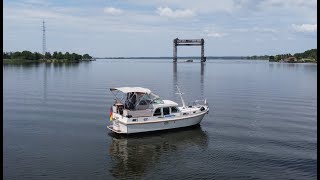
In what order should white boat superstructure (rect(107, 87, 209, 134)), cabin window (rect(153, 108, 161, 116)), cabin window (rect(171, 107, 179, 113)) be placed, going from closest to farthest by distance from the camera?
white boat superstructure (rect(107, 87, 209, 134)) → cabin window (rect(153, 108, 161, 116)) → cabin window (rect(171, 107, 179, 113))

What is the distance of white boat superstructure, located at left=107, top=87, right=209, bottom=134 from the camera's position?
3650cm

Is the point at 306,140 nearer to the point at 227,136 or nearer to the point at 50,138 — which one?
the point at 227,136

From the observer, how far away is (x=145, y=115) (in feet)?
122

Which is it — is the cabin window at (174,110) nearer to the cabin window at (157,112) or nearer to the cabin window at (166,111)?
the cabin window at (166,111)

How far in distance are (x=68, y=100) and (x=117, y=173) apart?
108 ft

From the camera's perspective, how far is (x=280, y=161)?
2908 cm

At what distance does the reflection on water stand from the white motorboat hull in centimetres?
46

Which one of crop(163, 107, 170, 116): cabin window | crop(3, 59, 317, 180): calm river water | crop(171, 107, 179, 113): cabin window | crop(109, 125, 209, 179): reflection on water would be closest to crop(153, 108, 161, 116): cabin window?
crop(163, 107, 170, 116): cabin window

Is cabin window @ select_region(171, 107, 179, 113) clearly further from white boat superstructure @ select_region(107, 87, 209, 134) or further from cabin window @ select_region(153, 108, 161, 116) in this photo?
cabin window @ select_region(153, 108, 161, 116)

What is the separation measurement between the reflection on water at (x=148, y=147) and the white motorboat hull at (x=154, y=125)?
1.50ft

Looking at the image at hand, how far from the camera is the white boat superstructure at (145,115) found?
36.5 meters

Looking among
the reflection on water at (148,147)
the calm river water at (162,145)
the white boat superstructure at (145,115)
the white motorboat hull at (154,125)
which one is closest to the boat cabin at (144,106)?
the white boat superstructure at (145,115)

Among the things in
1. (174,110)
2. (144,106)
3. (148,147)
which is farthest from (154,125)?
(148,147)

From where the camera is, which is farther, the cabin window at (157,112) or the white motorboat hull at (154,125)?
the cabin window at (157,112)
